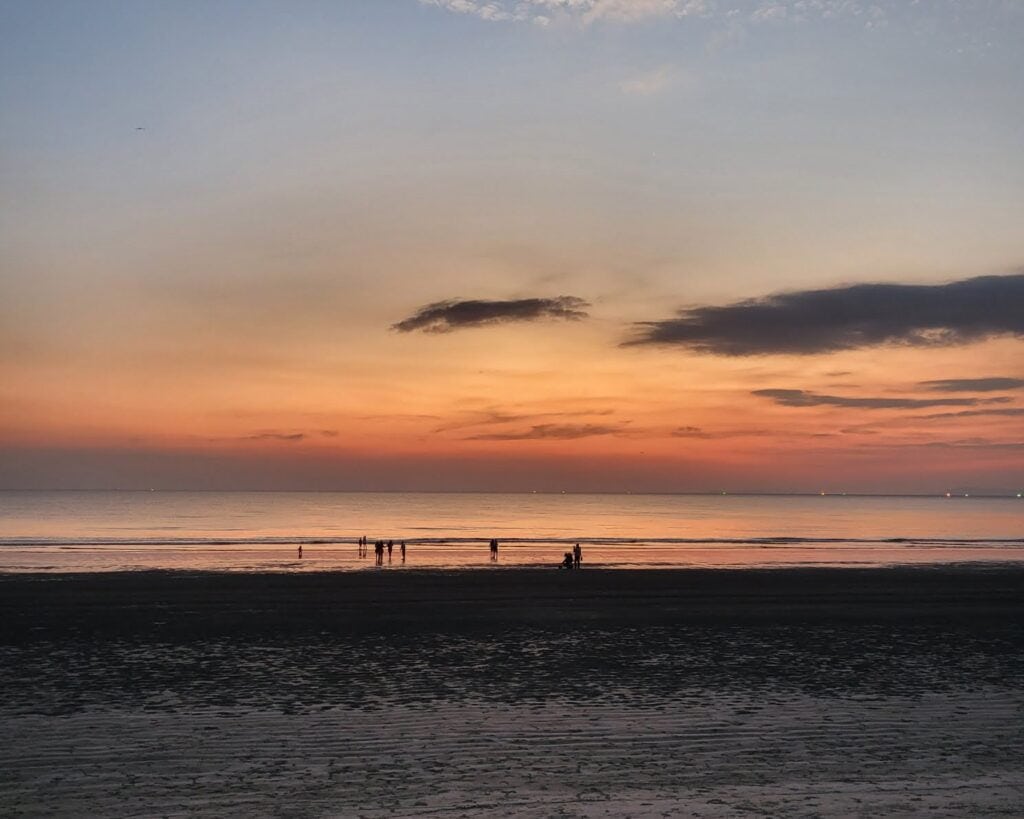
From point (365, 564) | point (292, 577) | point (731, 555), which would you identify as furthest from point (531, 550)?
point (292, 577)

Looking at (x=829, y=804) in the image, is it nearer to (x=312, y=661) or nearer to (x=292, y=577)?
(x=312, y=661)

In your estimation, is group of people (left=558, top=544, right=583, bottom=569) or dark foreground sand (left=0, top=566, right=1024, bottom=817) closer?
dark foreground sand (left=0, top=566, right=1024, bottom=817)

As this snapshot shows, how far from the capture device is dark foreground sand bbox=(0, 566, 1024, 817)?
11.9 metres

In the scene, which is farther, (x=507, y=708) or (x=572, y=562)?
(x=572, y=562)

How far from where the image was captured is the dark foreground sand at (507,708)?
468 inches

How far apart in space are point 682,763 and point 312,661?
10.5m

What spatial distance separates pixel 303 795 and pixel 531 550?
56063mm

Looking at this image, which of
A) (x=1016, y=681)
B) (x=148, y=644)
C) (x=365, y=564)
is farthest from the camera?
(x=365, y=564)

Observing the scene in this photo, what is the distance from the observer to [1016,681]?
1927 cm

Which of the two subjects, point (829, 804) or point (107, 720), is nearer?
point (829, 804)

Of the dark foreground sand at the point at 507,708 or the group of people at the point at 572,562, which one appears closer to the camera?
the dark foreground sand at the point at 507,708

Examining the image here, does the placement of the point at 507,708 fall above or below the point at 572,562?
below

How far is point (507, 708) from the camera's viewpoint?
54.6 feet

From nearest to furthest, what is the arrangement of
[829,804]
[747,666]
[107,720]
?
[829,804]
[107,720]
[747,666]
